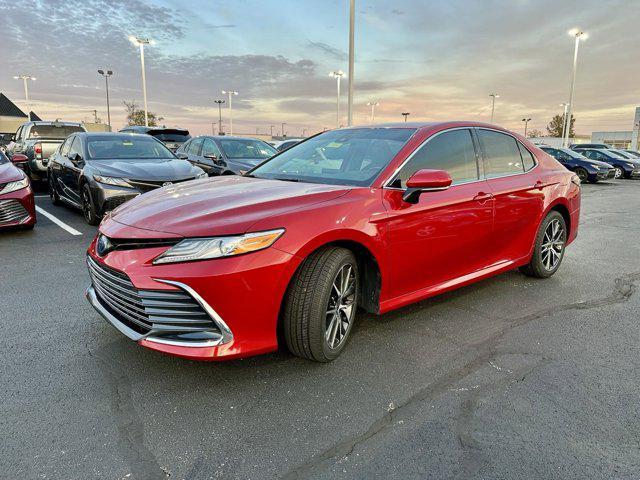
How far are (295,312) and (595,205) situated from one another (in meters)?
12.2

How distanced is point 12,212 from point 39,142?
224 inches

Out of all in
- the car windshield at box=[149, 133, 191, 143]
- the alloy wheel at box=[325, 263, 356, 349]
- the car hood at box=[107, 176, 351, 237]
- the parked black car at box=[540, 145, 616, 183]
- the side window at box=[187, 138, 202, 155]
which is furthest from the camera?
the parked black car at box=[540, 145, 616, 183]

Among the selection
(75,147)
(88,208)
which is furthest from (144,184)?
(75,147)

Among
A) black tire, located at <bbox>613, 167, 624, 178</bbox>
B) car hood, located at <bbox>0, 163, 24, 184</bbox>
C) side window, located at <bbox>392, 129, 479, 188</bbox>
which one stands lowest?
black tire, located at <bbox>613, 167, 624, 178</bbox>

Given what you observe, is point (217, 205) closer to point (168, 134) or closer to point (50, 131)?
point (50, 131)

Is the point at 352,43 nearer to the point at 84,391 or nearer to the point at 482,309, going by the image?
the point at 482,309

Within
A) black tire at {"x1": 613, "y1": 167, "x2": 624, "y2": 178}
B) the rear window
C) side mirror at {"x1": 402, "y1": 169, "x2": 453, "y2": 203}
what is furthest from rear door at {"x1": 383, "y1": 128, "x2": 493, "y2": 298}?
black tire at {"x1": 613, "y1": 167, "x2": 624, "y2": 178}

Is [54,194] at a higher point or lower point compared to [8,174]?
lower

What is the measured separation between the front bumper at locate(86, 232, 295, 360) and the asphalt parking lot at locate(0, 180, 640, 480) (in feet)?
1.03

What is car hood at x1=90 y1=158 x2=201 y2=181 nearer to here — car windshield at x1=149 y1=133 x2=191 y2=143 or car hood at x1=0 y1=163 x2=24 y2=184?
car hood at x1=0 y1=163 x2=24 y2=184

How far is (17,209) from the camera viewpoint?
6383mm

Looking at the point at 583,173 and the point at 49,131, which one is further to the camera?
the point at 583,173

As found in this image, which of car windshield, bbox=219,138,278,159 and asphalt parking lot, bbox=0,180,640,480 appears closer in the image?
asphalt parking lot, bbox=0,180,640,480

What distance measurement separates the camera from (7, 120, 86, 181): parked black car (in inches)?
436
